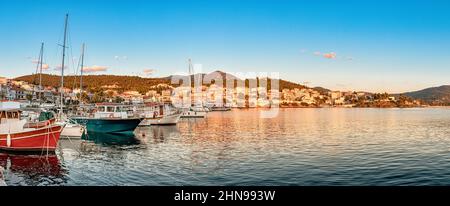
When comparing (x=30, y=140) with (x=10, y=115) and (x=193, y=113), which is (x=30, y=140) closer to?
(x=10, y=115)

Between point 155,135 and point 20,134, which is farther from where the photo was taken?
point 155,135

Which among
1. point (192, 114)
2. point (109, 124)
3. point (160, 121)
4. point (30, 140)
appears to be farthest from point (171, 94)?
point (30, 140)

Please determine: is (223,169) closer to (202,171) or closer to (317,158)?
(202,171)

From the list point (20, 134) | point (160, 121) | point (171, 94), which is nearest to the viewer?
point (20, 134)

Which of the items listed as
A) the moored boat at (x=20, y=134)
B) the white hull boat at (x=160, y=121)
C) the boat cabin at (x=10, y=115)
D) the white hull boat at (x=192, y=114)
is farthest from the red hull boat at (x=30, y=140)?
the white hull boat at (x=192, y=114)

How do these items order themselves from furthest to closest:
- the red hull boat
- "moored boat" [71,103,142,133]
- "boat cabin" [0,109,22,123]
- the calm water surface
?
"moored boat" [71,103,142,133] → the red hull boat → "boat cabin" [0,109,22,123] → the calm water surface

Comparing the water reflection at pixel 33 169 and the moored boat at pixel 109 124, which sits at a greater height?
the moored boat at pixel 109 124

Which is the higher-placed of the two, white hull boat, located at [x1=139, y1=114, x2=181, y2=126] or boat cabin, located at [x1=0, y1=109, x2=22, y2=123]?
boat cabin, located at [x1=0, y1=109, x2=22, y2=123]

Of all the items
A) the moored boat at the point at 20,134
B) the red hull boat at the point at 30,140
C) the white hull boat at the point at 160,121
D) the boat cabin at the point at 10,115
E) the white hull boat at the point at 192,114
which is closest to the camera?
the boat cabin at the point at 10,115

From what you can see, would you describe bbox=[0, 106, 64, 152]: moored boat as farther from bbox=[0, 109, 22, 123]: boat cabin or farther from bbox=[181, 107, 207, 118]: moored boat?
bbox=[181, 107, 207, 118]: moored boat

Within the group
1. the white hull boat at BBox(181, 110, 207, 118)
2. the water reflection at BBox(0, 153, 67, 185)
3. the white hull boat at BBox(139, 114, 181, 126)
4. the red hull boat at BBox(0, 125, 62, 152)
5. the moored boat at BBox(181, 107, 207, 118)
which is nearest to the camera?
the water reflection at BBox(0, 153, 67, 185)

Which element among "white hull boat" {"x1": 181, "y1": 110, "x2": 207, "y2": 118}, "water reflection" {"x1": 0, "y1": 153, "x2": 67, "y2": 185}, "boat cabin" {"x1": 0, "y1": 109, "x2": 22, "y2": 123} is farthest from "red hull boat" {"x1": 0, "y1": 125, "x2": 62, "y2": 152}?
"white hull boat" {"x1": 181, "y1": 110, "x2": 207, "y2": 118}

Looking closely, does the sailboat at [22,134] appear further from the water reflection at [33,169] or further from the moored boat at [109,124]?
the moored boat at [109,124]
